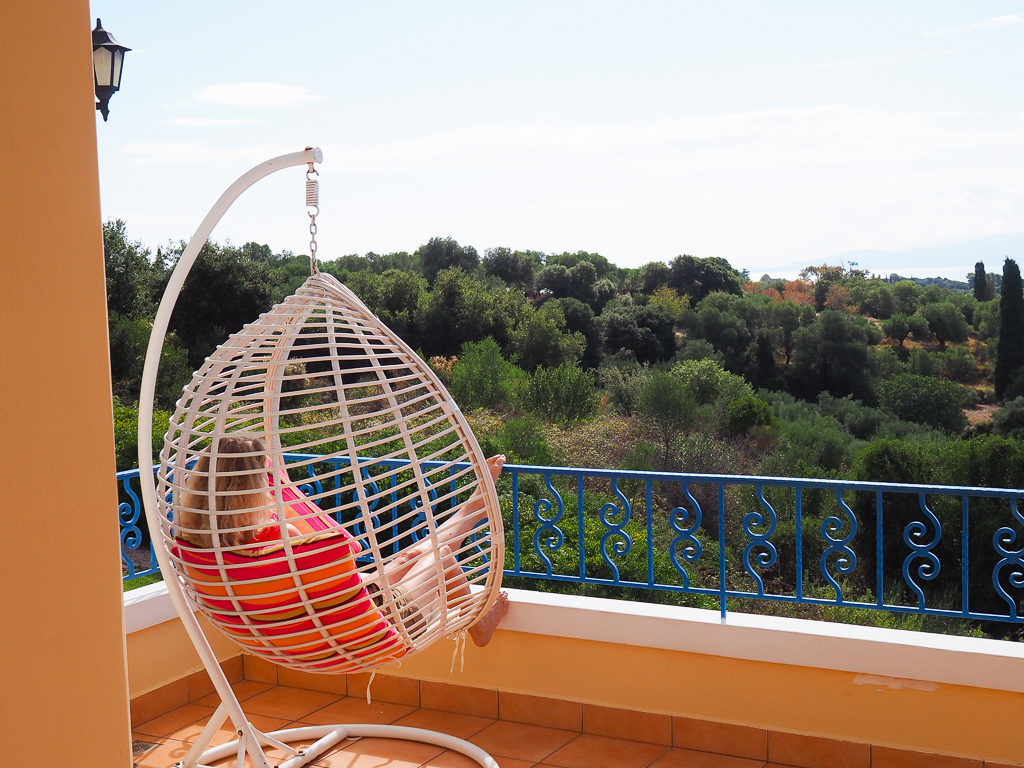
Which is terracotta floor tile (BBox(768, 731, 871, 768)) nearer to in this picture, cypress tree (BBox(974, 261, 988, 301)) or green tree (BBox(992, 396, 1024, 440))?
green tree (BBox(992, 396, 1024, 440))

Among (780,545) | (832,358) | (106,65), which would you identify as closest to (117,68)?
(106,65)

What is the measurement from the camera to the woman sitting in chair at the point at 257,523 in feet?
7.57

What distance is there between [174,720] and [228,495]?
1.20 metres

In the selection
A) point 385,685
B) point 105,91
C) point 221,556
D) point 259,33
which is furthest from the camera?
point 259,33

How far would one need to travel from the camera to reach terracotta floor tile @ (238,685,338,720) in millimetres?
3156

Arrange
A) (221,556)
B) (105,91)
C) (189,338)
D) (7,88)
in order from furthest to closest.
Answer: (189,338) < (105,91) < (221,556) < (7,88)

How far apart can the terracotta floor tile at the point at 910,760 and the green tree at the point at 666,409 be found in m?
11.7

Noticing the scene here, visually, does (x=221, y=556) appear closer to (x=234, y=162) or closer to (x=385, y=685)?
(x=385, y=685)

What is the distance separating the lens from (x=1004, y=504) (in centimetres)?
1085

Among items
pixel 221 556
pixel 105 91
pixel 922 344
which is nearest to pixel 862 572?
pixel 922 344

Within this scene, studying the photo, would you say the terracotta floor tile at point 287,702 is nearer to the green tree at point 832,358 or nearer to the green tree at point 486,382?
the green tree at point 486,382

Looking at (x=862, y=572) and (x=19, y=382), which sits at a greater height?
(x=19, y=382)

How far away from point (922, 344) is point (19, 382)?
18251mm

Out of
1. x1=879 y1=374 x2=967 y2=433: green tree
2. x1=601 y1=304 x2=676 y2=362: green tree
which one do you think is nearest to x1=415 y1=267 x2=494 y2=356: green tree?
x1=601 y1=304 x2=676 y2=362: green tree
